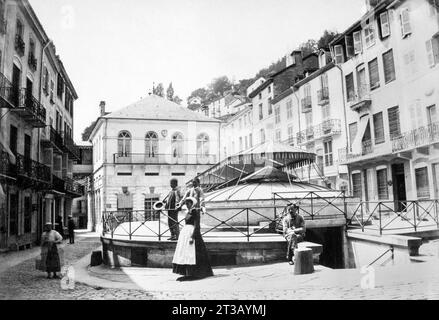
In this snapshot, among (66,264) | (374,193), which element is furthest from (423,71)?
(66,264)

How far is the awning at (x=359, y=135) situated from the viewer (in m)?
11.6

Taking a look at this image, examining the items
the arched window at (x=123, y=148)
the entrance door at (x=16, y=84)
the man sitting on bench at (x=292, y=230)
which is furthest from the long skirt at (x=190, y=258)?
the arched window at (x=123, y=148)

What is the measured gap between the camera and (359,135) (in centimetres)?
1222

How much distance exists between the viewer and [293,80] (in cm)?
2909

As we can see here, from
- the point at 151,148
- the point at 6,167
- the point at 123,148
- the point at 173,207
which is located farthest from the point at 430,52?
the point at 123,148

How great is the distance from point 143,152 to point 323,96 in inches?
433

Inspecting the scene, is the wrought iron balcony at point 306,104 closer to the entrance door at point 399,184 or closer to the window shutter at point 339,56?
the window shutter at point 339,56

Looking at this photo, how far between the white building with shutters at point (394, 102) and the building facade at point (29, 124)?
23.3ft

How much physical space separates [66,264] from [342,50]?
13028 millimetres

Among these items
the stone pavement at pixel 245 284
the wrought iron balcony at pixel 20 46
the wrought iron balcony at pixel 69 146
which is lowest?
the stone pavement at pixel 245 284

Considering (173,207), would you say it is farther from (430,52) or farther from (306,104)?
(306,104)

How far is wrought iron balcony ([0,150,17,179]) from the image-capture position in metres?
6.98

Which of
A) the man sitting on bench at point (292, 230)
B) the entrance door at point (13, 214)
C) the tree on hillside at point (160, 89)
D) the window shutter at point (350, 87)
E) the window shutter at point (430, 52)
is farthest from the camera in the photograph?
the window shutter at point (350, 87)
